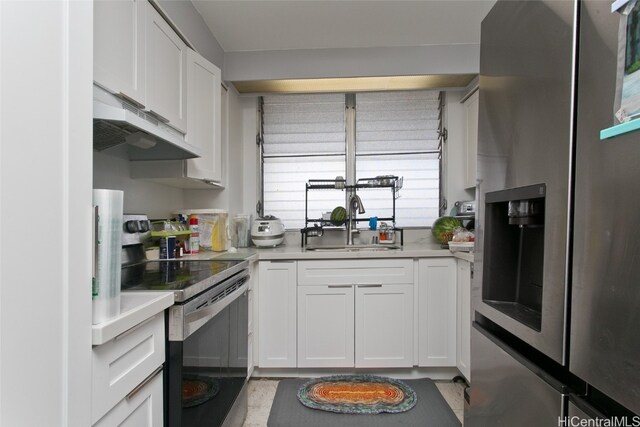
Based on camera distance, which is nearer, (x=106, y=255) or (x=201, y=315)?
(x=106, y=255)

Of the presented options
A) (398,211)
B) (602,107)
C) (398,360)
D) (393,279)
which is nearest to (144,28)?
(602,107)

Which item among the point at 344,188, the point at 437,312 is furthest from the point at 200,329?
the point at 344,188

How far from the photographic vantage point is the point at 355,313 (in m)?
2.11

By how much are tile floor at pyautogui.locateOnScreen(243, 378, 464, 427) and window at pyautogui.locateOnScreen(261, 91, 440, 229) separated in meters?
1.30

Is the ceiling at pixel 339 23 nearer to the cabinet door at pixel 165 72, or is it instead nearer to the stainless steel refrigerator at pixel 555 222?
the cabinet door at pixel 165 72

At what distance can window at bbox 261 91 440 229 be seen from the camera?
2770 millimetres

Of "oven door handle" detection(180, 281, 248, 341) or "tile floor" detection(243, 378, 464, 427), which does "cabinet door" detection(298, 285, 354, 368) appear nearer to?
"tile floor" detection(243, 378, 464, 427)

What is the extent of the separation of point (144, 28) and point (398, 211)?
7.39ft

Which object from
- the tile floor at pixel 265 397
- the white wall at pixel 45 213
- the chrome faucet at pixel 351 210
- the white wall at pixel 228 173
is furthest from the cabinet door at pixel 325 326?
the white wall at pixel 45 213

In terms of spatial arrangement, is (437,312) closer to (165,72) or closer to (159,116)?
(159,116)

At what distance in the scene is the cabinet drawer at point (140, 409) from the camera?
2.43 feet

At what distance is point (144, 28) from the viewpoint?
55.1 inches

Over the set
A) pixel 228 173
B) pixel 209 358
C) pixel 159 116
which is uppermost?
pixel 159 116

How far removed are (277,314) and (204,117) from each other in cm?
145
